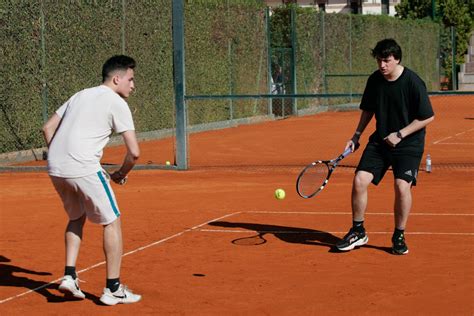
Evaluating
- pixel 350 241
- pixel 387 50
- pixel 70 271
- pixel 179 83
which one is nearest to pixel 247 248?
pixel 350 241

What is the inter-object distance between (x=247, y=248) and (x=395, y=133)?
1788mm

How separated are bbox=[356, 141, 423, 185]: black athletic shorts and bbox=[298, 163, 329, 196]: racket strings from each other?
99 centimetres

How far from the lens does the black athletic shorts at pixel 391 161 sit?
380 inches

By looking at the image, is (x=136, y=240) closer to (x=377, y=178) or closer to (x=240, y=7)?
(x=377, y=178)

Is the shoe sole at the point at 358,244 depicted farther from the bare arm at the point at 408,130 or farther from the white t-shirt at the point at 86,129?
the white t-shirt at the point at 86,129

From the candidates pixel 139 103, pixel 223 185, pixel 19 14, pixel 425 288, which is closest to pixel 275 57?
pixel 139 103

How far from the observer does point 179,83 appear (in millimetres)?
17188

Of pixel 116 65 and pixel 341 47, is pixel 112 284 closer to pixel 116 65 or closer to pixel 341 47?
pixel 116 65

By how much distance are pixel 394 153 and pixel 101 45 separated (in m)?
13.0

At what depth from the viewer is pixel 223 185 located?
15336 millimetres

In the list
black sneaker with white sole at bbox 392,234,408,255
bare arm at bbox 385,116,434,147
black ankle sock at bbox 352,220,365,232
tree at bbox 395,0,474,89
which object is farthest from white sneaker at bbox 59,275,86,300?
A: tree at bbox 395,0,474,89

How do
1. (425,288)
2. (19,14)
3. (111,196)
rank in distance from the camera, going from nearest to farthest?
(111,196)
(425,288)
(19,14)

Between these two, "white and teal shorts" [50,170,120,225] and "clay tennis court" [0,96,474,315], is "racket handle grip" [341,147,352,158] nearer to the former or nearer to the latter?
"clay tennis court" [0,96,474,315]

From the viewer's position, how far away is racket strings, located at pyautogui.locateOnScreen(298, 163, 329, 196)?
10812 mm
